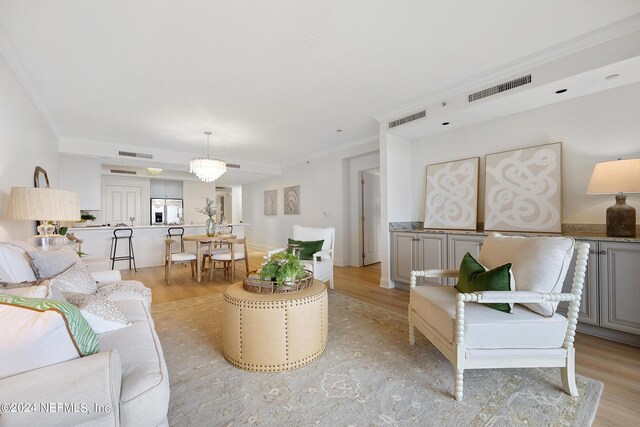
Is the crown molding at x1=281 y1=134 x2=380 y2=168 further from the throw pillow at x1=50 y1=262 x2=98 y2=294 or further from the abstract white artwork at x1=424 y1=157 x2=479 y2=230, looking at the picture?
the throw pillow at x1=50 y1=262 x2=98 y2=294

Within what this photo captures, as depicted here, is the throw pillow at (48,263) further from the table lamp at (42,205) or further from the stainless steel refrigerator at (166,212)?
the stainless steel refrigerator at (166,212)

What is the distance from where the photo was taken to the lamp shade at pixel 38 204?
238cm

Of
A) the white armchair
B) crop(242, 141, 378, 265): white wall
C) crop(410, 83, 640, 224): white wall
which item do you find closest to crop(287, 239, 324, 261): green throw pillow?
the white armchair

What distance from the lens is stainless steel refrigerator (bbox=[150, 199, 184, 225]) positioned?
9.02 m

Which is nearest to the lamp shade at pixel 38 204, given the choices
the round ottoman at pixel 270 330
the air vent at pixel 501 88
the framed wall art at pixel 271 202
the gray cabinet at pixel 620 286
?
the round ottoman at pixel 270 330

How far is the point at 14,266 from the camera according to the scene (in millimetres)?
1820

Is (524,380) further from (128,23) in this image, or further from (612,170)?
(128,23)

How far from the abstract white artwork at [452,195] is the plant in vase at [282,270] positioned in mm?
2695

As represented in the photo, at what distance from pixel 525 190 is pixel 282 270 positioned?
3.07m

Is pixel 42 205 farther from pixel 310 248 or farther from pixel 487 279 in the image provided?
pixel 487 279

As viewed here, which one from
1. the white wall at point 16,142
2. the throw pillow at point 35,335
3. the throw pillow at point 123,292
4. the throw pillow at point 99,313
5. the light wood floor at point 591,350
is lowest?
the light wood floor at point 591,350

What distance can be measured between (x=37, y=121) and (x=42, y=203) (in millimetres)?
1976

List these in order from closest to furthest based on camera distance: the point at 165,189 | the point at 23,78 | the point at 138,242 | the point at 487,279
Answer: the point at 487,279
the point at 23,78
the point at 138,242
the point at 165,189

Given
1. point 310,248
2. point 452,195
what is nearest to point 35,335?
point 310,248
